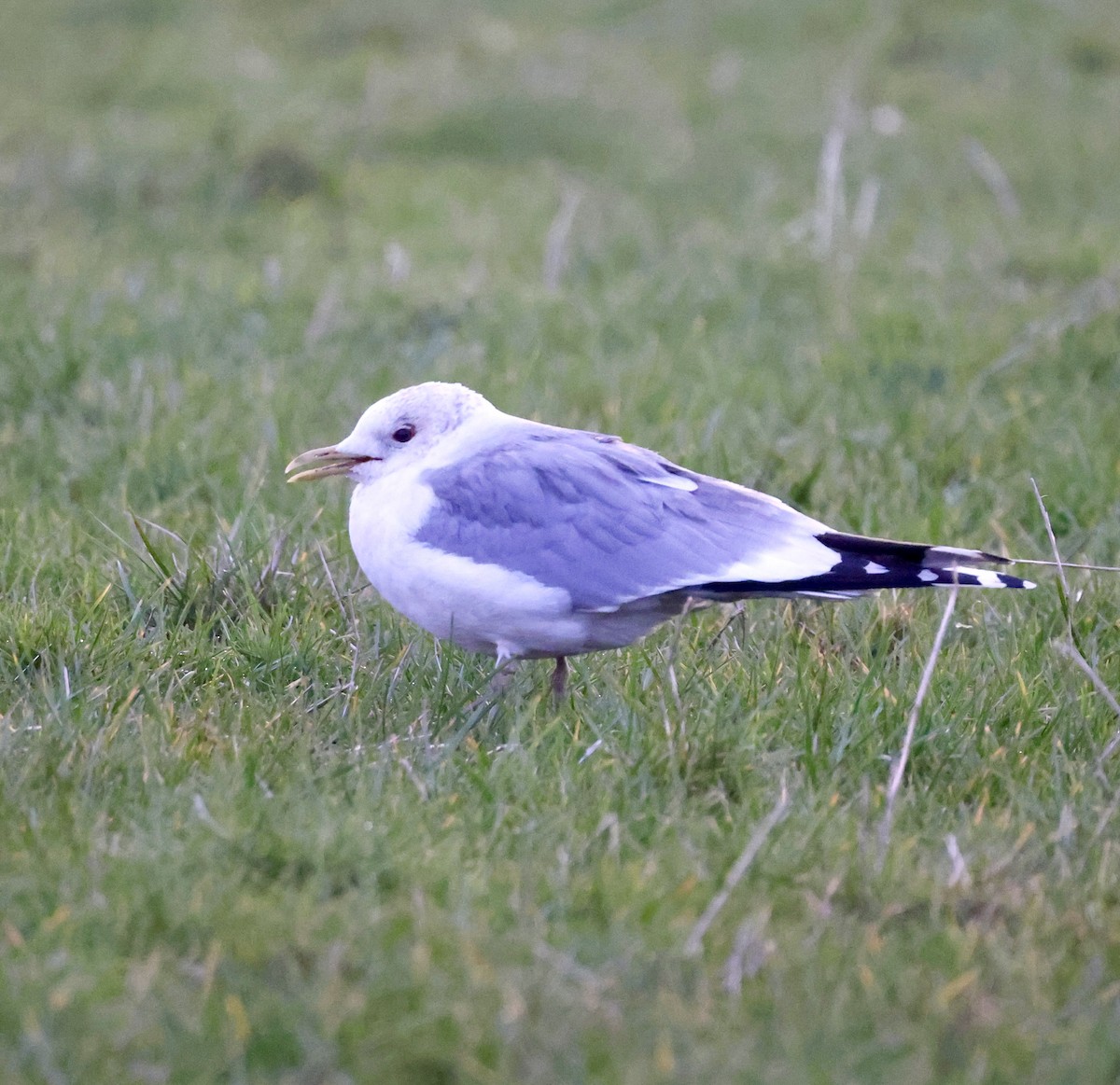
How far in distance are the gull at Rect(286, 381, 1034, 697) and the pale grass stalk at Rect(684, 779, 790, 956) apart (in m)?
0.70

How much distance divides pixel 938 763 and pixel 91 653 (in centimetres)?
175

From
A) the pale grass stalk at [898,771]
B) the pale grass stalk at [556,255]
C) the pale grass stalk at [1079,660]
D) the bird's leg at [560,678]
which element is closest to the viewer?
the pale grass stalk at [898,771]

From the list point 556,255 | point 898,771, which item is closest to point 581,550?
point 898,771

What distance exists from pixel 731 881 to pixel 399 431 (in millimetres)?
1613

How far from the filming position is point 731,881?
2.53 metres

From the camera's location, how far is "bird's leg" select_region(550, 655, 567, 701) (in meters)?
3.54

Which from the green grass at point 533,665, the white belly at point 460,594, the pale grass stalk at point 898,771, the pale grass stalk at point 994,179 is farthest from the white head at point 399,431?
the pale grass stalk at point 994,179

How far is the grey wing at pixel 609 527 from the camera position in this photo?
11.1 feet

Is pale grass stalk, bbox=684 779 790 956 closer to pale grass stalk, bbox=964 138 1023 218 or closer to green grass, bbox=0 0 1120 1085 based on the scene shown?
green grass, bbox=0 0 1120 1085

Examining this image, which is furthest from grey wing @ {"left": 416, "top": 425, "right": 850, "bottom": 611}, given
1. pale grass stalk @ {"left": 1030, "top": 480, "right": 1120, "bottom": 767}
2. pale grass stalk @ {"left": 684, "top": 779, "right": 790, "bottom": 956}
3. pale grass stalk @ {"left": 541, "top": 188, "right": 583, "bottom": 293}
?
pale grass stalk @ {"left": 541, "top": 188, "right": 583, "bottom": 293}

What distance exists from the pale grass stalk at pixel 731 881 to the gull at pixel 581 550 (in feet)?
2.29

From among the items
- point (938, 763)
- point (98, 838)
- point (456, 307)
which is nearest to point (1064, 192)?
point (456, 307)

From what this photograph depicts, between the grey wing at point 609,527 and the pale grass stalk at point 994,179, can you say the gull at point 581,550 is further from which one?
the pale grass stalk at point 994,179

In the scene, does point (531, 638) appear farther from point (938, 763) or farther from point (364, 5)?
point (364, 5)
